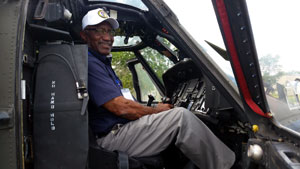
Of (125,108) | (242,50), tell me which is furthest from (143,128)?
(242,50)

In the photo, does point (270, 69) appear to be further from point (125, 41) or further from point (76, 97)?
point (125, 41)

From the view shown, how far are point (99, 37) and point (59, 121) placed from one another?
36.5 inches

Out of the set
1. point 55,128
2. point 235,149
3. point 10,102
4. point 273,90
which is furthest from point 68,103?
point 235,149

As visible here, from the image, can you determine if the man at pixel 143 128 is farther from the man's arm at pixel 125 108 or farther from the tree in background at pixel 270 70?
the tree in background at pixel 270 70

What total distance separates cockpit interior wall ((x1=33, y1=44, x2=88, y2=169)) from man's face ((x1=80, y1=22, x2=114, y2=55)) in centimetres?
70

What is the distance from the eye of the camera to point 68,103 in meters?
1.41

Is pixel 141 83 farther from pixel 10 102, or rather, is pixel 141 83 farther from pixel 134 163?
pixel 10 102

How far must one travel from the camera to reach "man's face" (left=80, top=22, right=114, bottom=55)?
208cm

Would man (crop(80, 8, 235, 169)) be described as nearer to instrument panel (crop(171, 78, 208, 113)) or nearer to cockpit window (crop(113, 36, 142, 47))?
instrument panel (crop(171, 78, 208, 113))

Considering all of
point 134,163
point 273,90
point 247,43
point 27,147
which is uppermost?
point 247,43

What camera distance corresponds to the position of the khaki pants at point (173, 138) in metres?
1.54

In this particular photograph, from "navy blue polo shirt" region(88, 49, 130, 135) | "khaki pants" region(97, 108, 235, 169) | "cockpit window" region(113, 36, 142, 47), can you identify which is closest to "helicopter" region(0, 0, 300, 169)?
"khaki pants" region(97, 108, 235, 169)

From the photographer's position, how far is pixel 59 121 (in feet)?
4.57

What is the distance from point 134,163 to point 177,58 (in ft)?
5.44
